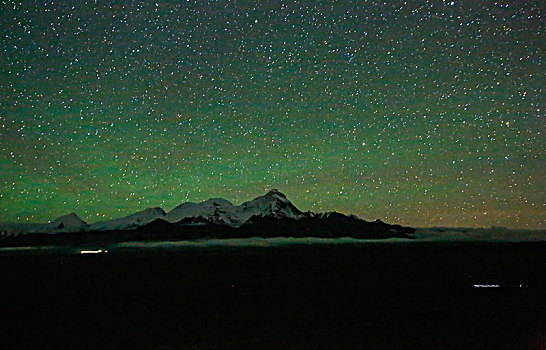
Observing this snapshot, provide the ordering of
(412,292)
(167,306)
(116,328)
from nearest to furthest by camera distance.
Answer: (116,328), (167,306), (412,292)

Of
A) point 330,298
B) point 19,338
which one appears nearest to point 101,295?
point 330,298

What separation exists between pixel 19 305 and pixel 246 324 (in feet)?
47.4

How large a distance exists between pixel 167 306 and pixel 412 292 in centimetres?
1445

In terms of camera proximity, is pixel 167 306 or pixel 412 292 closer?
pixel 167 306

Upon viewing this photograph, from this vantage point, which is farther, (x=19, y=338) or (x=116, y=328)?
(x=116, y=328)

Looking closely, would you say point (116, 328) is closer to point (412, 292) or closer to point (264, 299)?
point (264, 299)

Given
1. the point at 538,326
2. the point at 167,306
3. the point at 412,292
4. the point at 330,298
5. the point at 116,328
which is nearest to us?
the point at 538,326

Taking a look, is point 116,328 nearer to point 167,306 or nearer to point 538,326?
point 167,306

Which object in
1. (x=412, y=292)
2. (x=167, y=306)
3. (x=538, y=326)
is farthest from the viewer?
(x=412, y=292)

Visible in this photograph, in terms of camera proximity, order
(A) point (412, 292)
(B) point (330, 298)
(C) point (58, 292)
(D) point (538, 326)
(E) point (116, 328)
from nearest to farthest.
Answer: (D) point (538, 326)
(E) point (116, 328)
(B) point (330, 298)
(A) point (412, 292)
(C) point (58, 292)

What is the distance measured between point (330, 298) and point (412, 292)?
6164 mm

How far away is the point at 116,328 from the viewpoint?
23.0 m

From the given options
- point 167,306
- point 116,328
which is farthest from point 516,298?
point 116,328

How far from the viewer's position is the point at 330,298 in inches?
1303
